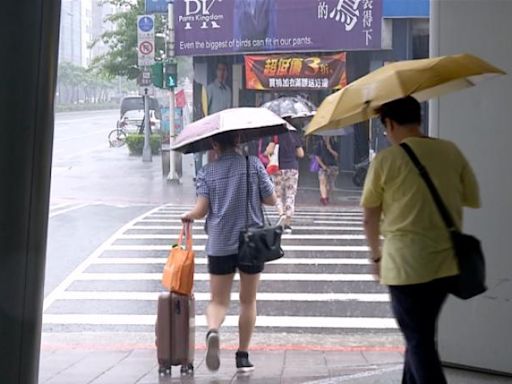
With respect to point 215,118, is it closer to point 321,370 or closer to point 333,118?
point 333,118

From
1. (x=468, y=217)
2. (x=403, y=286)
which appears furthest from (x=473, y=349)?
(x=403, y=286)

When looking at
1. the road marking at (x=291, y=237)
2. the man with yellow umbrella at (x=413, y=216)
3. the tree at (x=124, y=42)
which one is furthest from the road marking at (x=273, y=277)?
the tree at (x=124, y=42)

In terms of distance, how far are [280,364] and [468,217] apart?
1.95 meters

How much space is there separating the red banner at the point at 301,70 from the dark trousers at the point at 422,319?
48.4 ft

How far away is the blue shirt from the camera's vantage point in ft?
18.7

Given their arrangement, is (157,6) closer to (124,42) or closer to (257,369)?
(124,42)

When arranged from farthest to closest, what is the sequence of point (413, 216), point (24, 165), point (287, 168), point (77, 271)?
point (287, 168), point (77, 271), point (413, 216), point (24, 165)

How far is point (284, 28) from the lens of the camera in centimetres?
1789

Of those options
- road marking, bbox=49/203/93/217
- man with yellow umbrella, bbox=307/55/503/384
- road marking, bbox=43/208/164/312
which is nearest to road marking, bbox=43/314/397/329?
road marking, bbox=43/208/164/312

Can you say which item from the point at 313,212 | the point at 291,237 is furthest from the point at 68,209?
the point at 291,237

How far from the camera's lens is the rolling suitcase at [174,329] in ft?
19.0

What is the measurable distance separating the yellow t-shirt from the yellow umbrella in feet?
1.03

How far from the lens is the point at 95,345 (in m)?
7.29

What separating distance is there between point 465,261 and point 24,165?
2.11 m
